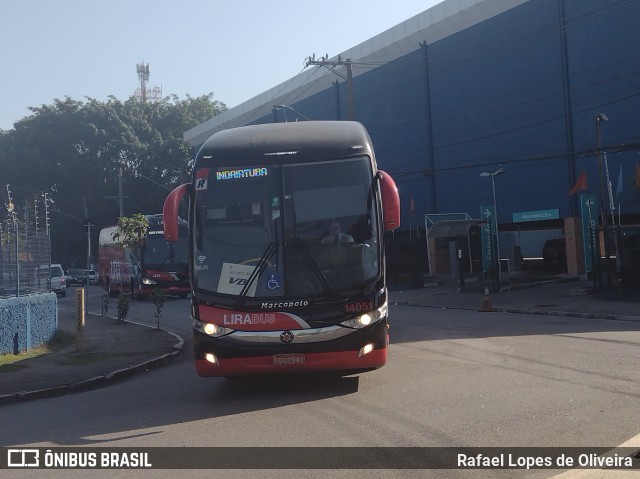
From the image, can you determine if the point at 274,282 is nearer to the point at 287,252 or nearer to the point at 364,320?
the point at 287,252

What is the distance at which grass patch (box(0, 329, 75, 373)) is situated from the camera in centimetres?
1338

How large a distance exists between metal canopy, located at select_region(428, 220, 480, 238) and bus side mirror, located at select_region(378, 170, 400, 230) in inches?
971

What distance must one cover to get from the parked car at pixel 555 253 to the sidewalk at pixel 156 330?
3168mm

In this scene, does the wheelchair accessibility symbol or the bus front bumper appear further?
the wheelchair accessibility symbol

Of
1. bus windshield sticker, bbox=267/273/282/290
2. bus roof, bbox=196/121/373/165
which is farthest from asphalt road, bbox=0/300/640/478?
bus roof, bbox=196/121/373/165

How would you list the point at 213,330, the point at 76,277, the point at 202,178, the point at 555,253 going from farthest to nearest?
the point at 76,277, the point at 555,253, the point at 202,178, the point at 213,330

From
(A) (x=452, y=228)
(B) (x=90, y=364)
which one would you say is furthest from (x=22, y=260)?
(A) (x=452, y=228)

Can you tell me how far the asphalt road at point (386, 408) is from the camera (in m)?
7.12

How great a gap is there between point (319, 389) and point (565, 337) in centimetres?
720

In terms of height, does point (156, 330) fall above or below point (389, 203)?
below

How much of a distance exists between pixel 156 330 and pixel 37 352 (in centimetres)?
458

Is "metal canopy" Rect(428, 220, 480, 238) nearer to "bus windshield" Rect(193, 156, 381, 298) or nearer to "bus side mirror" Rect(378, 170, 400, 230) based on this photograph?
"bus side mirror" Rect(378, 170, 400, 230)

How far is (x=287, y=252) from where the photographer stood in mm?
9328

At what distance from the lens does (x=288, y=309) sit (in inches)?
358
